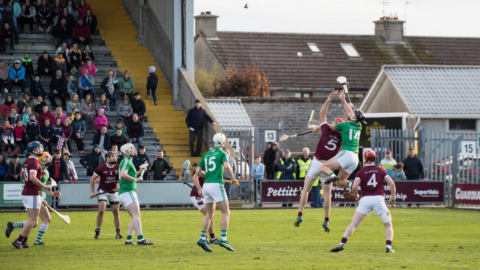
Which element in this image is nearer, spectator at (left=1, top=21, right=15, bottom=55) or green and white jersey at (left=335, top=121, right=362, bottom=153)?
green and white jersey at (left=335, top=121, right=362, bottom=153)

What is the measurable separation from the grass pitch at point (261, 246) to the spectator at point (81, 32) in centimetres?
1372

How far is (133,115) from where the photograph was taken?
106 feet

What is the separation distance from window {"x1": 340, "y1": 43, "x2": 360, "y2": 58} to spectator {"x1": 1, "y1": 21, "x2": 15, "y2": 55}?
103 feet

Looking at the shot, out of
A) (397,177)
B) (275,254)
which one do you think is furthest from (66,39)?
(275,254)

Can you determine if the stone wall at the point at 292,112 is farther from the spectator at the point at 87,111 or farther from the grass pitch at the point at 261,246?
the grass pitch at the point at 261,246

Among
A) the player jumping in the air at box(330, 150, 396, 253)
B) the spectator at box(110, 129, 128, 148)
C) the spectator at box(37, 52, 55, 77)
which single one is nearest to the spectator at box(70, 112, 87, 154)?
the spectator at box(110, 129, 128, 148)

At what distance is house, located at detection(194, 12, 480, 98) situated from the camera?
58.9 meters

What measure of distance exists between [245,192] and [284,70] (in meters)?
29.7

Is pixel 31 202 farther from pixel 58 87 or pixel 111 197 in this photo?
pixel 58 87

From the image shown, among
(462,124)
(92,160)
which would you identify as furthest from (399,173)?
(462,124)

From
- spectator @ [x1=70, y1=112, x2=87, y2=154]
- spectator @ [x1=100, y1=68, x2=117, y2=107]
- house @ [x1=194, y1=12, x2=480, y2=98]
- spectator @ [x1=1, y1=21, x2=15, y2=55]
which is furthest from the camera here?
house @ [x1=194, y1=12, x2=480, y2=98]

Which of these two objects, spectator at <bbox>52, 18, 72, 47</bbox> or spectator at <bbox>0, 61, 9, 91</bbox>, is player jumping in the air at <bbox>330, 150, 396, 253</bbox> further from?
spectator at <bbox>52, 18, 72, 47</bbox>

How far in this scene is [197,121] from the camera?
3319 centimetres

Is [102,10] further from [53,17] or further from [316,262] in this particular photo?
[316,262]
